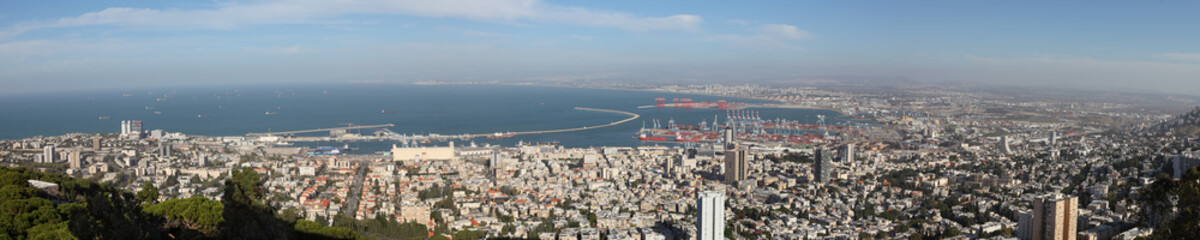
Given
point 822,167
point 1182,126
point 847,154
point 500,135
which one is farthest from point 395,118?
point 1182,126

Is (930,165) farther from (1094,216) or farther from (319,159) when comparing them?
(319,159)

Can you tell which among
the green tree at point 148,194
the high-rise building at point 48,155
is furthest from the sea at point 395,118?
the green tree at point 148,194

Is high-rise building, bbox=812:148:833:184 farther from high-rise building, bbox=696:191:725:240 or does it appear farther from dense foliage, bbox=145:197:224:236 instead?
dense foliage, bbox=145:197:224:236

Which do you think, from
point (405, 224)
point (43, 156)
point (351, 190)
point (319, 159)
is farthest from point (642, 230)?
point (43, 156)

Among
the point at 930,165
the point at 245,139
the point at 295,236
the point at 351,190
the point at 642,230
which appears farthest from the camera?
the point at 245,139

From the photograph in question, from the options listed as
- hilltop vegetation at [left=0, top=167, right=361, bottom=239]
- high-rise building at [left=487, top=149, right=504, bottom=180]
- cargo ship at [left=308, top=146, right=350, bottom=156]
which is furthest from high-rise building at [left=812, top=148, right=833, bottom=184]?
cargo ship at [left=308, top=146, right=350, bottom=156]
